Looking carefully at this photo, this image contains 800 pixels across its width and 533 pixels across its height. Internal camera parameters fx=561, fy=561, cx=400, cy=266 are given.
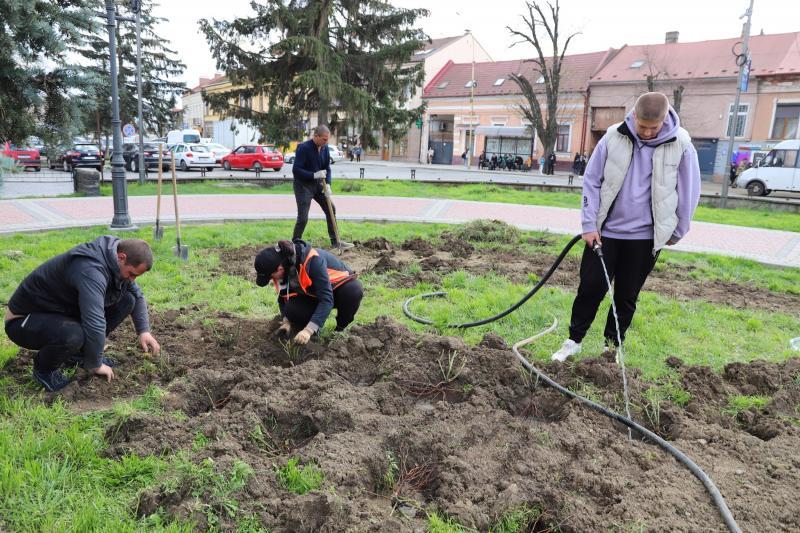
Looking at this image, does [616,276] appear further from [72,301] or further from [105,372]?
[72,301]

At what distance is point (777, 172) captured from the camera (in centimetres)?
2136

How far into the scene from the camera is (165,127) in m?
35.0

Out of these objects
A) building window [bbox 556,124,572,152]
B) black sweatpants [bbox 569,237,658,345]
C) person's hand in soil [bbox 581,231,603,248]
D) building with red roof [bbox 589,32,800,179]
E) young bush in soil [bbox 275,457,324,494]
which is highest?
building with red roof [bbox 589,32,800,179]

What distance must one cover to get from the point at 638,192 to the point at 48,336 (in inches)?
151

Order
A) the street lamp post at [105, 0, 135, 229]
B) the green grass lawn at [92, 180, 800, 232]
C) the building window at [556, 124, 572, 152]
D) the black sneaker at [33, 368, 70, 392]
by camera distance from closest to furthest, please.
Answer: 1. the black sneaker at [33, 368, 70, 392]
2. the street lamp post at [105, 0, 135, 229]
3. the green grass lawn at [92, 180, 800, 232]
4. the building window at [556, 124, 572, 152]

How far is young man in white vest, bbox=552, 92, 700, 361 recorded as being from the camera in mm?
3699

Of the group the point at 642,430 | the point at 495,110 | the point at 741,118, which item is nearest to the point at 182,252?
the point at 642,430

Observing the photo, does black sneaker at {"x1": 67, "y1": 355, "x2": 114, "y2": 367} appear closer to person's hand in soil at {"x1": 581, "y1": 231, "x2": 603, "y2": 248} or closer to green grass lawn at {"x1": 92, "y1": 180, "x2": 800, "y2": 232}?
person's hand in soil at {"x1": 581, "y1": 231, "x2": 603, "y2": 248}

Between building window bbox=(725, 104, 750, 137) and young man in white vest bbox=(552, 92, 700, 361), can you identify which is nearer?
young man in white vest bbox=(552, 92, 700, 361)

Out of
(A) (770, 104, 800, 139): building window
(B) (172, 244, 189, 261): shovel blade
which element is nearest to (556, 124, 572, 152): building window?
(A) (770, 104, 800, 139): building window

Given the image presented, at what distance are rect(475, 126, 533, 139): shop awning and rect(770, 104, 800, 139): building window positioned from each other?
44.7 feet

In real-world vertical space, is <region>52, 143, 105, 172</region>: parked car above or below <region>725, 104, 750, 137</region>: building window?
below

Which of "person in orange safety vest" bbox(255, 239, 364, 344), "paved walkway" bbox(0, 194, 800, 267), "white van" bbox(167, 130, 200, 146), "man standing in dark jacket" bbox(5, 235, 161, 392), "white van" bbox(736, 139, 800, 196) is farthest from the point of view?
"white van" bbox(167, 130, 200, 146)

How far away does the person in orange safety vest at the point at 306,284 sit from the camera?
150 inches
